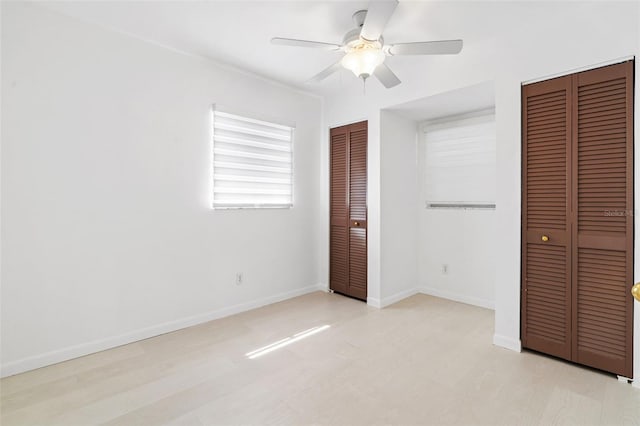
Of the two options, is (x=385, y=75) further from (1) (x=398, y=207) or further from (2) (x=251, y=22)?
(1) (x=398, y=207)

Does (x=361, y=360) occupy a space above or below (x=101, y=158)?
below

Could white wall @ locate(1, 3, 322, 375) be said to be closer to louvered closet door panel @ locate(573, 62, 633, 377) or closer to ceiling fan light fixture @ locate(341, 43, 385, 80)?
ceiling fan light fixture @ locate(341, 43, 385, 80)

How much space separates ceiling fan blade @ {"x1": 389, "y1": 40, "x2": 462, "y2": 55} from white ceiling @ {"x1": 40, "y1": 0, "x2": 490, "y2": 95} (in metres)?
0.33

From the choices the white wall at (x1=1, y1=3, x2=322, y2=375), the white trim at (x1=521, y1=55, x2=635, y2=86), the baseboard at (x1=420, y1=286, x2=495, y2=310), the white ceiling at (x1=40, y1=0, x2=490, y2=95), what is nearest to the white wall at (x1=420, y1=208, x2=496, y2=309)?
the baseboard at (x1=420, y1=286, x2=495, y2=310)

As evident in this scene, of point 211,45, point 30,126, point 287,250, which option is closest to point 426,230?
point 287,250

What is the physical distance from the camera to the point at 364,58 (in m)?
2.16

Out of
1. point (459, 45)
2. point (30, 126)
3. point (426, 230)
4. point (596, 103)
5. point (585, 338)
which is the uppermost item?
point (459, 45)

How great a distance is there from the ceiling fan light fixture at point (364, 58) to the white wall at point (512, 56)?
0.54 meters

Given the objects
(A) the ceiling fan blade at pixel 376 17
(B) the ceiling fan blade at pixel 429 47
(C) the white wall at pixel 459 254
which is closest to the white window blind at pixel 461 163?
(C) the white wall at pixel 459 254

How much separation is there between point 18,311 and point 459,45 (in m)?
3.43

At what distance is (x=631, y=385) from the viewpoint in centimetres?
199

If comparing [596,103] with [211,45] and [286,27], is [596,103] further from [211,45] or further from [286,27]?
[211,45]

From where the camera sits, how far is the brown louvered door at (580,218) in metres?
2.04

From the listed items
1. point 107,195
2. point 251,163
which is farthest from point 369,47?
point 107,195
